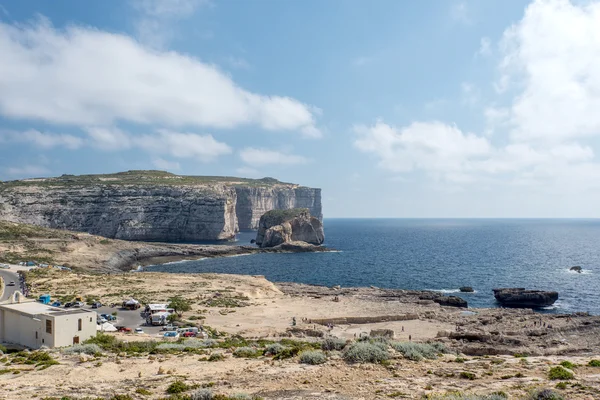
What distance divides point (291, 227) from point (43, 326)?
104278mm

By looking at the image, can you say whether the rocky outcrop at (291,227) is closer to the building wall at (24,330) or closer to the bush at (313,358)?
the building wall at (24,330)

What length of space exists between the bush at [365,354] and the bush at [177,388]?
740 centimetres

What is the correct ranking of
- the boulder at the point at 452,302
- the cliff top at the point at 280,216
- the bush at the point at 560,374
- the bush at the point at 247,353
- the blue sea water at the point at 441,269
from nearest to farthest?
the bush at the point at 560,374
the bush at the point at 247,353
the boulder at the point at 452,302
the blue sea water at the point at 441,269
the cliff top at the point at 280,216

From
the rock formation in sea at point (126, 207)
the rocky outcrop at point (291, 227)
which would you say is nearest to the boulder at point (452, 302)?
the rocky outcrop at point (291, 227)

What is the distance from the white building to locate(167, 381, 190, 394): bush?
40.4 ft

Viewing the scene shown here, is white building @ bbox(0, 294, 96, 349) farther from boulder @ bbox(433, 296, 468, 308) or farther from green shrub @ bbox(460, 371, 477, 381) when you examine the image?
boulder @ bbox(433, 296, 468, 308)

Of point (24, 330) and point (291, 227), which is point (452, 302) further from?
point (291, 227)

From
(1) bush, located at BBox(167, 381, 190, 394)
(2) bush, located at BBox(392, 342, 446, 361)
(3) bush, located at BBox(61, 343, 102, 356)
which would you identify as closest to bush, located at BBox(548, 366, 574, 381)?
(2) bush, located at BBox(392, 342, 446, 361)

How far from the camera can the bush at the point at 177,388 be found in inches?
592

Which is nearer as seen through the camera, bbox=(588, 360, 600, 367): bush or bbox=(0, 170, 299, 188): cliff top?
bbox=(588, 360, 600, 367): bush

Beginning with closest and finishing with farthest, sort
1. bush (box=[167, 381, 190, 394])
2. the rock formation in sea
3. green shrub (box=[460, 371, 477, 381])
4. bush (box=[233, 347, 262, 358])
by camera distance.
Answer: bush (box=[167, 381, 190, 394]), green shrub (box=[460, 371, 477, 381]), bush (box=[233, 347, 262, 358]), the rock formation in sea

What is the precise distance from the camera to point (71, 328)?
81.0ft

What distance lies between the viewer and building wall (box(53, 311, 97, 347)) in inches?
939

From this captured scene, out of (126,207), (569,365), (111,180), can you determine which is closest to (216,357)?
(569,365)
